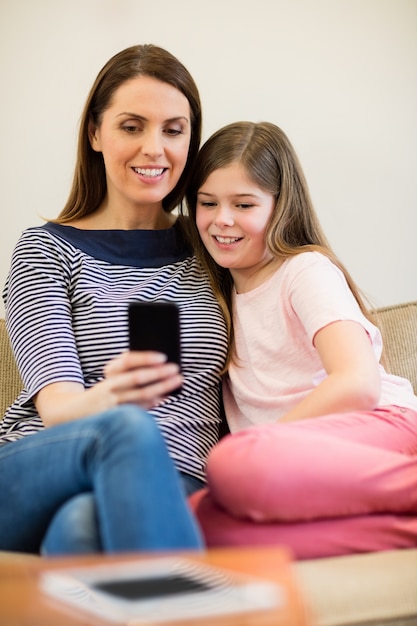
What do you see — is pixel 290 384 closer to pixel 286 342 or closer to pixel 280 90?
pixel 286 342

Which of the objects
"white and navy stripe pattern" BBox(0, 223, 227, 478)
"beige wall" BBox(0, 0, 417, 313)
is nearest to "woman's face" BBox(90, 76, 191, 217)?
"white and navy stripe pattern" BBox(0, 223, 227, 478)

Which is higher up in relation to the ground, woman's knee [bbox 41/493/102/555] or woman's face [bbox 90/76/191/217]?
woman's face [bbox 90/76/191/217]

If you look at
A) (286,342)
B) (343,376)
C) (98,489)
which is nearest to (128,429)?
(98,489)

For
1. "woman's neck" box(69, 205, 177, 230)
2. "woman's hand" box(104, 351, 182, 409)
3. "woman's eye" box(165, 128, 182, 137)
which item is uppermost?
"woman's eye" box(165, 128, 182, 137)

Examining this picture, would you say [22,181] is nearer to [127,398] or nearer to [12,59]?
[12,59]

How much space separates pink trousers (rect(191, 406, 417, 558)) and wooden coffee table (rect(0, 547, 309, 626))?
0.27 m

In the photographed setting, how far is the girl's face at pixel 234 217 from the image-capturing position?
1.54 meters

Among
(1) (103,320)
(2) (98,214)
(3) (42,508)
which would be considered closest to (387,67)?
(2) (98,214)

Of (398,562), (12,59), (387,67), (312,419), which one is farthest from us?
(387,67)

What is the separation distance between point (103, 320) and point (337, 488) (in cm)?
53

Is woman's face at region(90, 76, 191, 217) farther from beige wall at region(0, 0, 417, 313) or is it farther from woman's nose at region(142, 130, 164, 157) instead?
beige wall at region(0, 0, 417, 313)

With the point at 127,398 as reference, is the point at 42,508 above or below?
below

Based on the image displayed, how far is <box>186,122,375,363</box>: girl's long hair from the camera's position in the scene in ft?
5.11

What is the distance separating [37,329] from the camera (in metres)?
1.39
